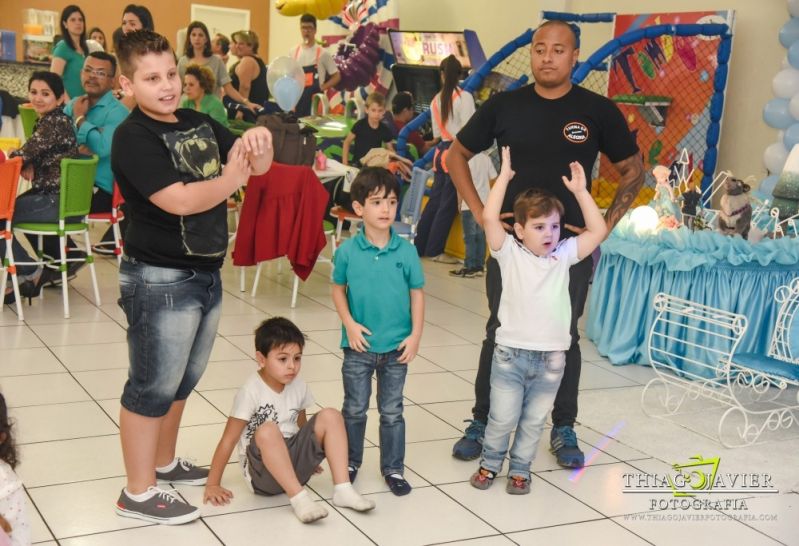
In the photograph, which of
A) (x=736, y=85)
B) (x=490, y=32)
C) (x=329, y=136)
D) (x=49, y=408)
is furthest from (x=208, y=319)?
(x=490, y=32)

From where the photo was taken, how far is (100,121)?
607cm

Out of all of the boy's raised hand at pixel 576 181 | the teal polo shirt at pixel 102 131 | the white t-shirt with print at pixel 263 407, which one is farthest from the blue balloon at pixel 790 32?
the white t-shirt with print at pixel 263 407

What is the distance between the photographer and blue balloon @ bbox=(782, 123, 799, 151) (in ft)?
20.6

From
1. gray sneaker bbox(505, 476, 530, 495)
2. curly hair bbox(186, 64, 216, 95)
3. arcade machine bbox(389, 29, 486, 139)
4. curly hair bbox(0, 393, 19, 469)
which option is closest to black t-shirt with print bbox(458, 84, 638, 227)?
gray sneaker bbox(505, 476, 530, 495)

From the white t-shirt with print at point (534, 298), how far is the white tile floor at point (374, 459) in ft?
1.83

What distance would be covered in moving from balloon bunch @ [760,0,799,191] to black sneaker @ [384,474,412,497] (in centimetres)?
400

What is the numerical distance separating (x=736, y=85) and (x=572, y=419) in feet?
15.0

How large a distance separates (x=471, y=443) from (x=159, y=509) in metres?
1.25

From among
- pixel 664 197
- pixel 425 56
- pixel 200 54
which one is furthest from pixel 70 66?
pixel 664 197

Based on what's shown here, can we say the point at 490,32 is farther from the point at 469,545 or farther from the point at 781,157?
the point at 469,545

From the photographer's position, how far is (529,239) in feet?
11.0

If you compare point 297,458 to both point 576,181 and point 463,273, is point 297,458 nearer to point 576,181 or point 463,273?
point 576,181

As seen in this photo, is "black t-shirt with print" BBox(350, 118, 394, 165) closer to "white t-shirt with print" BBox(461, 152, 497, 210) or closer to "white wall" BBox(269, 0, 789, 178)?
"white t-shirt with print" BBox(461, 152, 497, 210)

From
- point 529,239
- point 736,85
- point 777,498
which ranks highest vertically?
point 736,85
